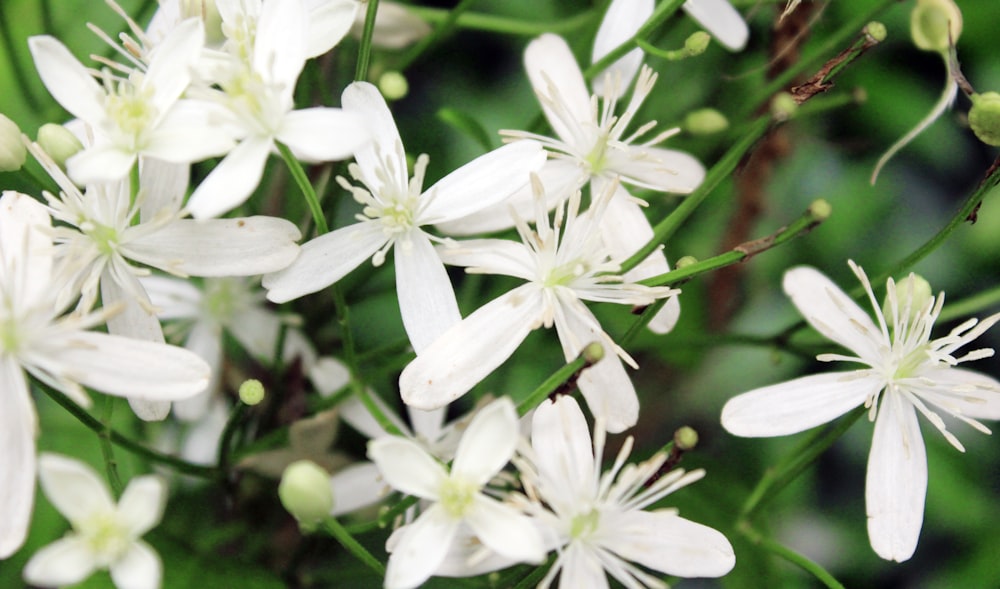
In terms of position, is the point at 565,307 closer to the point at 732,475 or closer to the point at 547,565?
the point at 547,565

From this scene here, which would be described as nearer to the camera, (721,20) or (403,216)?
(403,216)

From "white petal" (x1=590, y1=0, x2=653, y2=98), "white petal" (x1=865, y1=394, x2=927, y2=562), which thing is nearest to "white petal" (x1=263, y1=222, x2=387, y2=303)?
"white petal" (x1=590, y1=0, x2=653, y2=98)

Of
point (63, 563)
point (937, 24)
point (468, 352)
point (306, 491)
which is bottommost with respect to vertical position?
point (63, 563)

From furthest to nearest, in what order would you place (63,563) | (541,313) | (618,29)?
(618,29) < (541,313) < (63,563)

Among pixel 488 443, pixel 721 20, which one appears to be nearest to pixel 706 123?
pixel 721 20

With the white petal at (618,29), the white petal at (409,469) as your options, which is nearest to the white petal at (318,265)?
the white petal at (409,469)

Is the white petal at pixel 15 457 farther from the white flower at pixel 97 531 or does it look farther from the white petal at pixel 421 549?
the white petal at pixel 421 549

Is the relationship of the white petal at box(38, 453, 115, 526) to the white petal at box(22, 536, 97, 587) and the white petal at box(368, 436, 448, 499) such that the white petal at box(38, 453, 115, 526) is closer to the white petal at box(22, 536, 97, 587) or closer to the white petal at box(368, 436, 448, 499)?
the white petal at box(22, 536, 97, 587)

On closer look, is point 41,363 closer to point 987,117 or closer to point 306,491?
point 306,491
